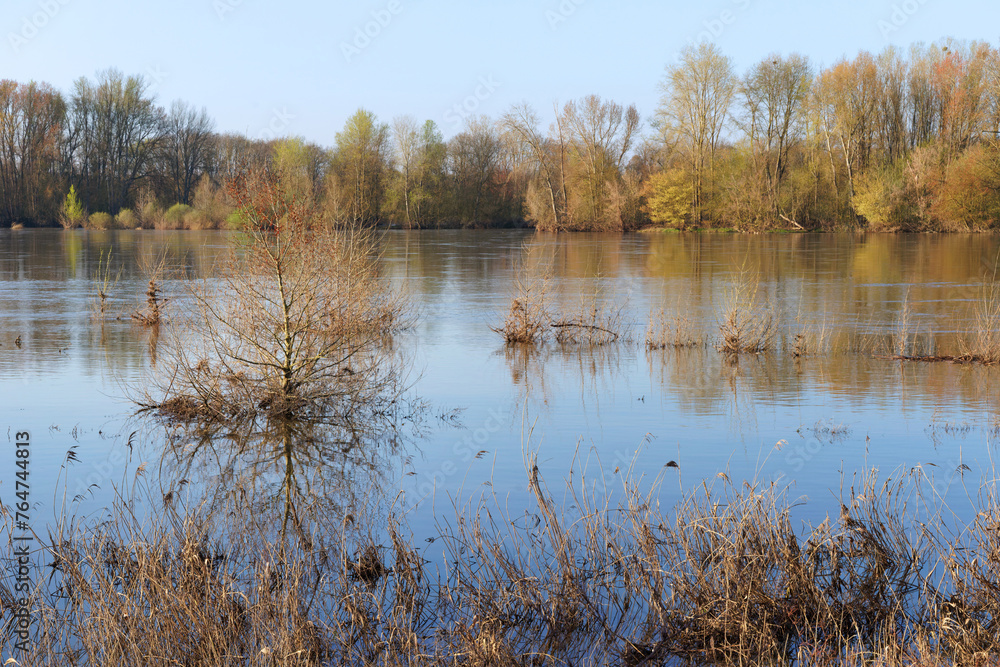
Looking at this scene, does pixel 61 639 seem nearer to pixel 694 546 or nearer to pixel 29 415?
pixel 694 546

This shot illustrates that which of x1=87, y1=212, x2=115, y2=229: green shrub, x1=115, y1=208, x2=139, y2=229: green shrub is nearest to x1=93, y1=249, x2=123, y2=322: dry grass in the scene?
x1=87, y1=212, x2=115, y2=229: green shrub

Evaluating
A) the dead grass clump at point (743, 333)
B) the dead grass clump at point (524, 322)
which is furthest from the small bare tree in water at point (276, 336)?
the dead grass clump at point (743, 333)

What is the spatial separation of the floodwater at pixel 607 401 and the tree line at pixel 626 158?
2628 centimetres

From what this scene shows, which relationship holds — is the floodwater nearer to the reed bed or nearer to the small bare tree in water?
the reed bed

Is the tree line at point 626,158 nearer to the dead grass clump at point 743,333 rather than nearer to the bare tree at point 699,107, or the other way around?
the bare tree at point 699,107

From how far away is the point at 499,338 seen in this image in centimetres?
1997

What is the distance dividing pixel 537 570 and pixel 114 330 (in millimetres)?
16718

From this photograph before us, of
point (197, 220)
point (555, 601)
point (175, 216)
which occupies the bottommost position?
point (555, 601)

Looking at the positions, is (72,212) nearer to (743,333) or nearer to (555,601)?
(743,333)

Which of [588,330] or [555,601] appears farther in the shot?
[588,330]

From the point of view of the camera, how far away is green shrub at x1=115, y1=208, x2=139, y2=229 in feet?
267

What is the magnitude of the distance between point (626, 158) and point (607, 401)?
65.4m

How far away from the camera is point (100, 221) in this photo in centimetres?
7988

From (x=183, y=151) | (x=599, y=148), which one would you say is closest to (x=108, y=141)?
(x=183, y=151)
